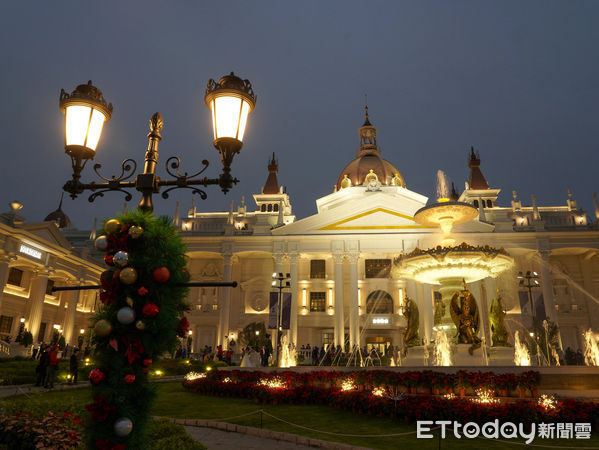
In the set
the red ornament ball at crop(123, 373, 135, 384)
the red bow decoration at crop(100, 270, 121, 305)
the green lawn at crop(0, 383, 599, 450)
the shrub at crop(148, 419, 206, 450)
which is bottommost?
the green lawn at crop(0, 383, 599, 450)

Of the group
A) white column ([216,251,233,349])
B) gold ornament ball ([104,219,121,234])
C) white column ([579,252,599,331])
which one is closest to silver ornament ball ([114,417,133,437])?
gold ornament ball ([104,219,121,234])

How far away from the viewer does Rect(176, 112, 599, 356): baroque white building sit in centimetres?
3584

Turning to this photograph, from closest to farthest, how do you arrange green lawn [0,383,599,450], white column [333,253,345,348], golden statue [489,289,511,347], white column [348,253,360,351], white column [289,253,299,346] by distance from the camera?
green lawn [0,383,599,450], golden statue [489,289,511,347], white column [348,253,360,351], white column [333,253,345,348], white column [289,253,299,346]

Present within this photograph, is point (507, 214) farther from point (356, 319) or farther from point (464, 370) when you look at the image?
point (464, 370)

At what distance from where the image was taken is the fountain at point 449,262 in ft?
50.1

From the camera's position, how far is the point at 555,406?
9242mm

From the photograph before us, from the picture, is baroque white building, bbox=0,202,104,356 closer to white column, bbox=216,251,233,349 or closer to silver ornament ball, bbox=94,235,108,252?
white column, bbox=216,251,233,349

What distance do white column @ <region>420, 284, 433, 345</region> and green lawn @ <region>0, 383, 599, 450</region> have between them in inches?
892

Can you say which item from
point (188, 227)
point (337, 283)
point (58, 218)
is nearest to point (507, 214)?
point (337, 283)

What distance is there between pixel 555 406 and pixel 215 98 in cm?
916

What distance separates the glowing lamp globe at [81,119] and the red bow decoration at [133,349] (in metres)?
2.87

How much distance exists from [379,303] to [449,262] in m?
24.8

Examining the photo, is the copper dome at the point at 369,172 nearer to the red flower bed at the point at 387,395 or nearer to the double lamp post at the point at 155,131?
the red flower bed at the point at 387,395

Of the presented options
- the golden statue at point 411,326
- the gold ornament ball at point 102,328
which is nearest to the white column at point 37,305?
the golden statue at point 411,326
